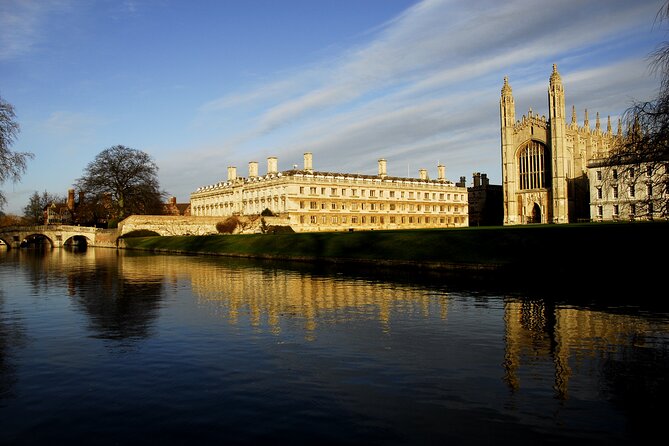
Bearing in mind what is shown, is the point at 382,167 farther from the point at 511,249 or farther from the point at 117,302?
the point at 117,302

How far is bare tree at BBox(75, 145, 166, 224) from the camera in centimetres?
8681

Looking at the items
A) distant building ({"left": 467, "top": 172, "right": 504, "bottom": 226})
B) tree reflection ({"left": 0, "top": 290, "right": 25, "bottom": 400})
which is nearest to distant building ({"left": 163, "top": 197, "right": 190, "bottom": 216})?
distant building ({"left": 467, "top": 172, "right": 504, "bottom": 226})

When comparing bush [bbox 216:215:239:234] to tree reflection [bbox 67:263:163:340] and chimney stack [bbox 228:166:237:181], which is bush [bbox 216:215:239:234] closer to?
chimney stack [bbox 228:166:237:181]

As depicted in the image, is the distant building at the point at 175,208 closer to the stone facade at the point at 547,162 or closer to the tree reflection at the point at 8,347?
the stone facade at the point at 547,162

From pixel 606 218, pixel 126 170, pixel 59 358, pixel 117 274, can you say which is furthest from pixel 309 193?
pixel 59 358

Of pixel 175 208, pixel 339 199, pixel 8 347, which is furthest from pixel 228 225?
pixel 8 347

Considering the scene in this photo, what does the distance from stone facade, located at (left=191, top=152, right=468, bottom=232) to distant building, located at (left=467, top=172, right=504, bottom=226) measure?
614 centimetres

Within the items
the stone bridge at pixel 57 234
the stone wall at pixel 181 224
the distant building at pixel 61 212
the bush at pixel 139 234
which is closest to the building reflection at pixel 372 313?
the bush at pixel 139 234

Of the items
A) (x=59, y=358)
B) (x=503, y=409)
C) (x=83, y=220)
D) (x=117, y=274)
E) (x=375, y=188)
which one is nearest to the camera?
(x=503, y=409)

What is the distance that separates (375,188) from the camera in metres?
104

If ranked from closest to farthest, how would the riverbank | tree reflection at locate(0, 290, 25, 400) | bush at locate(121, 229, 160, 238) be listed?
tree reflection at locate(0, 290, 25, 400), the riverbank, bush at locate(121, 229, 160, 238)

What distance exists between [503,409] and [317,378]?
3938 mm

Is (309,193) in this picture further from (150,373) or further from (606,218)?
(150,373)

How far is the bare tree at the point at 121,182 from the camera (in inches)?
3418
